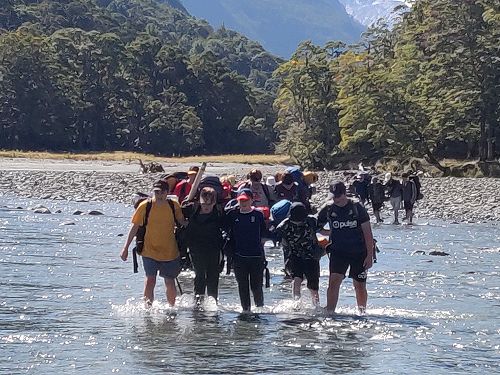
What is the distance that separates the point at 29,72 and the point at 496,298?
300ft

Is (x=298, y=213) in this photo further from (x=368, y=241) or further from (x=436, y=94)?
(x=436, y=94)

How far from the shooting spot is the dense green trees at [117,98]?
3952 inches

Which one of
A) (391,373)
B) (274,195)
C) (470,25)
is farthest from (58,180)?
(391,373)

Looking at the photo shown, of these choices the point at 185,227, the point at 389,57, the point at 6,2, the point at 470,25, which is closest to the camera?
the point at 185,227

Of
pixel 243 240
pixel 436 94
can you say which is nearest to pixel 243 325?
pixel 243 240

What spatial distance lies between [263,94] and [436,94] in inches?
2812

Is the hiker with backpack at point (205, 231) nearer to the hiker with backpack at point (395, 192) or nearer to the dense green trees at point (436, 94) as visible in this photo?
the hiker with backpack at point (395, 192)

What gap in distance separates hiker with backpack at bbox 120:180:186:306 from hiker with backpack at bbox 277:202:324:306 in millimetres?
1242

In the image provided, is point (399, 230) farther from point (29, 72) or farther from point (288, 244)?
point (29, 72)

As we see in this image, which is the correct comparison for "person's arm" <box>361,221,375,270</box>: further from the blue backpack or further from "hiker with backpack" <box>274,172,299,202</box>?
"hiker with backpack" <box>274,172,299,202</box>

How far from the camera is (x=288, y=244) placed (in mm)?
12180

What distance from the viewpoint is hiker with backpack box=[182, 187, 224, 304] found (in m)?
12.0

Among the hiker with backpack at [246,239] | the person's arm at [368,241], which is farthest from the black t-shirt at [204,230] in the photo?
the person's arm at [368,241]

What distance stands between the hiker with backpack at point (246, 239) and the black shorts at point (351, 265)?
33.9 inches
